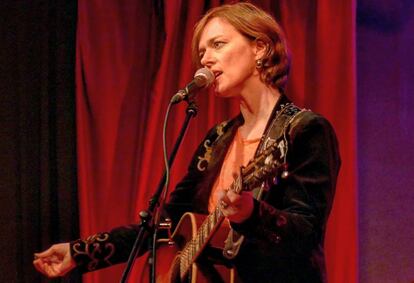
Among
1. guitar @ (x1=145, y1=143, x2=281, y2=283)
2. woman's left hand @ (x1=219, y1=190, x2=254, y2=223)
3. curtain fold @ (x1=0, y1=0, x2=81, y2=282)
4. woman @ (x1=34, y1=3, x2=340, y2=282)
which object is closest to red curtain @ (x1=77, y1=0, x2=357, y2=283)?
curtain fold @ (x1=0, y1=0, x2=81, y2=282)

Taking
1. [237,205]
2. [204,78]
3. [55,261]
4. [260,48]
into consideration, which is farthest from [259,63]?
[55,261]

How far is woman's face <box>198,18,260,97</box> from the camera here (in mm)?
2025

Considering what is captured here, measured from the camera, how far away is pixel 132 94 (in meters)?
3.15

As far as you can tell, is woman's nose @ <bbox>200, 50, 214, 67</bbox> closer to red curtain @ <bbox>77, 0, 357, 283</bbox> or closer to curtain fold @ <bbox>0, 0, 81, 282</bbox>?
red curtain @ <bbox>77, 0, 357, 283</bbox>

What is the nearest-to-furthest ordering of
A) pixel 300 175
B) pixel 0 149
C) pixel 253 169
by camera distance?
pixel 253 169 < pixel 300 175 < pixel 0 149

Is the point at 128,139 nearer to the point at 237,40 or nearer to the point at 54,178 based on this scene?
the point at 54,178

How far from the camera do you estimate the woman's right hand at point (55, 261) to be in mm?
2045

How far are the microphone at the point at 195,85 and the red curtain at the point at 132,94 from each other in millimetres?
1003

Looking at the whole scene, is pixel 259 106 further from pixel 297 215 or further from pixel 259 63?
pixel 297 215

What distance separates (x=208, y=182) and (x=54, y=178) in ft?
3.93

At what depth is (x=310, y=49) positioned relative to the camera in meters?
2.85

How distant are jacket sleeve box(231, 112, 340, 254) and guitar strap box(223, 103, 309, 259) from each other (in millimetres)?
34

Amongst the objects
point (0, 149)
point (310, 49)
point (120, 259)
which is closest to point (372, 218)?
point (310, 49)

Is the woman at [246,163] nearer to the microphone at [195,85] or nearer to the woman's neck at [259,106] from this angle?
the woman's neck at [259,106]
